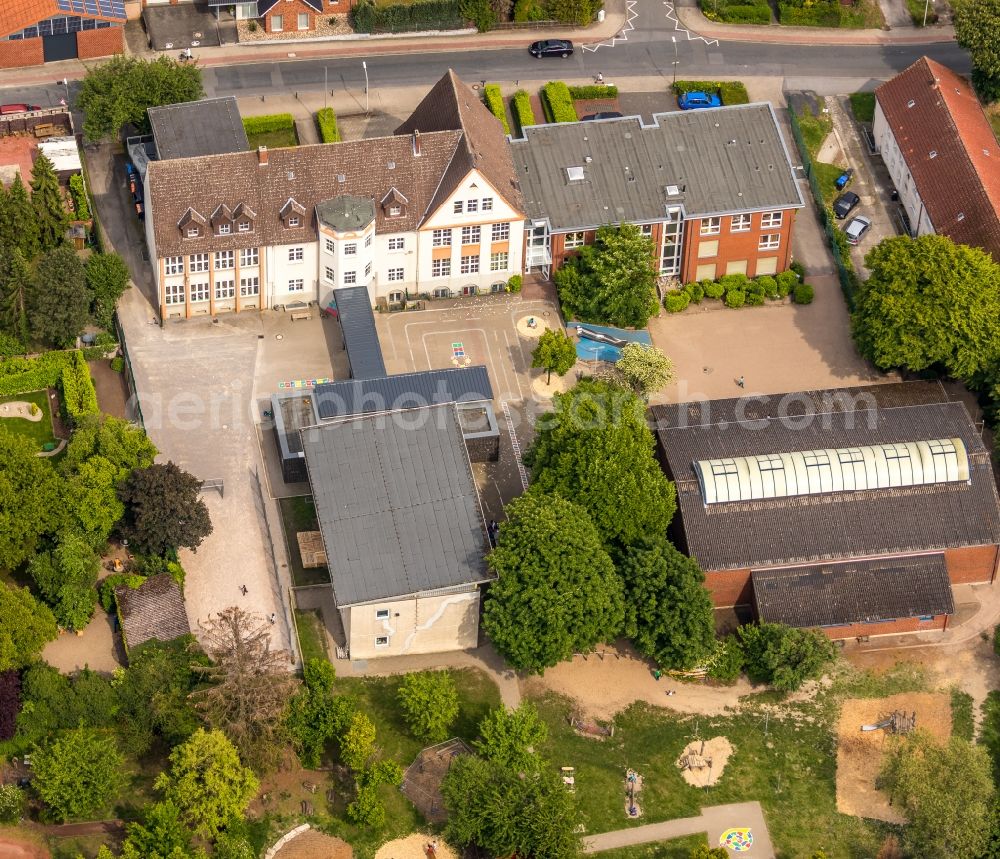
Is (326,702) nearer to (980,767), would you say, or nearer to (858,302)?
(980,767)

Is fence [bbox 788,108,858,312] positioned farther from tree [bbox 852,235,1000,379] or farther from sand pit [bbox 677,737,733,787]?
sand pit [bbox 677,737,733,787]

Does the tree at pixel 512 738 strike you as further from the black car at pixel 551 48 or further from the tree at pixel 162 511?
the black car at pixel 551 48

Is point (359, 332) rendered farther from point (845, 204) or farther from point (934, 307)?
point (845, 204)

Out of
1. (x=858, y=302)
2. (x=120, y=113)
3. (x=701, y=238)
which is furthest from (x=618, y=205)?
(x=120, y=113)

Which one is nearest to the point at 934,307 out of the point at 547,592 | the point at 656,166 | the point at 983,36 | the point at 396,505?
the point at 656,166

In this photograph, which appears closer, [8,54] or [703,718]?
[703,718]

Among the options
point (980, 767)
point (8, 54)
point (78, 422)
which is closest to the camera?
point (980, 767)

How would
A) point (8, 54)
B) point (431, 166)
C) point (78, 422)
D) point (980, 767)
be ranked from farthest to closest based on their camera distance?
point (8, 54) → point (431, 166) → point (78, 422) → point (980, 767)
